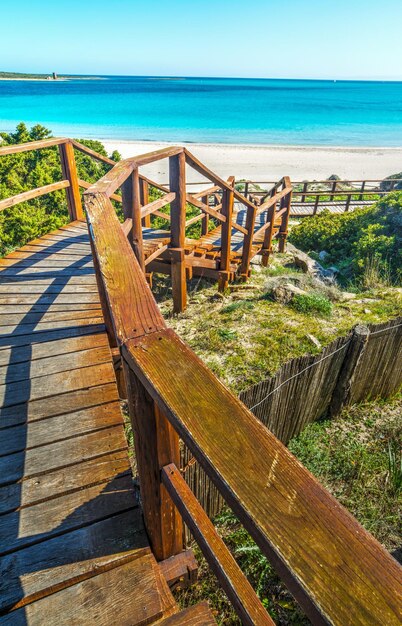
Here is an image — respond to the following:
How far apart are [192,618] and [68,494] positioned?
77 cm

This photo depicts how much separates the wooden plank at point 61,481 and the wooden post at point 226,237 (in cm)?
442

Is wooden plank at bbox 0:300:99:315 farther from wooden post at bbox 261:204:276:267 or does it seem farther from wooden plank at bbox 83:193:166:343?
wooden post at bbox 261:204:276:267

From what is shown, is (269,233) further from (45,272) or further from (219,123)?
(219,123)

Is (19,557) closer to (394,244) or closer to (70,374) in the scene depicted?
(70,374)

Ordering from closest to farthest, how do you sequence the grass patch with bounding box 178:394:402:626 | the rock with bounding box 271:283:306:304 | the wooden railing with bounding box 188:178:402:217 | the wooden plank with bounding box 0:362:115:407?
the wooden plank with bounding box 0:362:115:407 < the grass patch with bounding box 178:394:402:626 < the rock with bounding box 271:283:306:304 < the wooden railing with bounding box 188:178:402:217

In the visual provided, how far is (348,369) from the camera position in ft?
12.9

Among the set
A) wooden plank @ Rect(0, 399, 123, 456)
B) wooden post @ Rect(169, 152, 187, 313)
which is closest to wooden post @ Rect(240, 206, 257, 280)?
wooden post @ Rect(169, 152, 187, 313)

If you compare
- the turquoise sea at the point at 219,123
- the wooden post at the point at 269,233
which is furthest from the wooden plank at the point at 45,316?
the turquoise sea at the point at 219,123

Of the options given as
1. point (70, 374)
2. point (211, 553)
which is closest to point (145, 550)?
point (211, 553)

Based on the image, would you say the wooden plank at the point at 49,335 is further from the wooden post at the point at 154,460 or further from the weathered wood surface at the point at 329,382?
the wooden post at the point at 154,460

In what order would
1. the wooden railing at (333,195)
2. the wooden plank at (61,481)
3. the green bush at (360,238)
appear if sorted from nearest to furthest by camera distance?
the wooden plank at (61,481) → the green bush at (360,238) → the wooden railing at (333,195)

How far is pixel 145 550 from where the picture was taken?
5.23ft

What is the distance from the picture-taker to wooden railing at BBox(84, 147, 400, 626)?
595mm

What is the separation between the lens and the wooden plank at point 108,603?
136 cm
